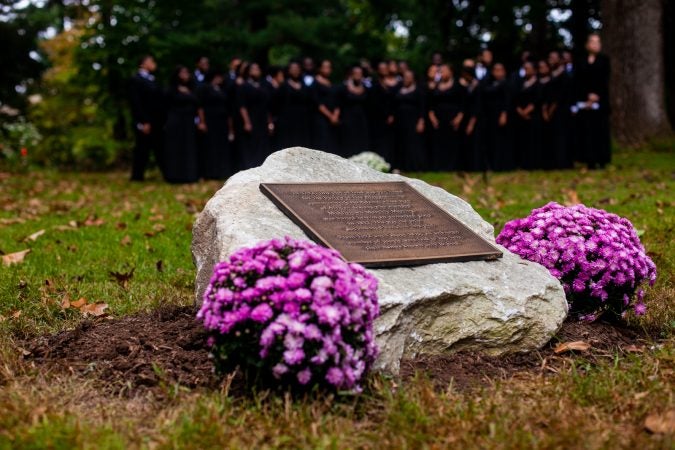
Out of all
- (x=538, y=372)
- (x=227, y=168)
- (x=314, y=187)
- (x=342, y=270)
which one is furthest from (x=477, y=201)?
(x=227, y=168)

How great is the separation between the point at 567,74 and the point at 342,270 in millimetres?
12565

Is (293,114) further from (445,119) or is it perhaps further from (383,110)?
(445,119)

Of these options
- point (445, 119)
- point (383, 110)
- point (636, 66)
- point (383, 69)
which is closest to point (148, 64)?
point (383, 69)

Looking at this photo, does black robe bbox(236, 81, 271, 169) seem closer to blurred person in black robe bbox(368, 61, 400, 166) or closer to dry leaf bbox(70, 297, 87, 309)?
blurred person in black robe bbox(368, 61, 400, 166)

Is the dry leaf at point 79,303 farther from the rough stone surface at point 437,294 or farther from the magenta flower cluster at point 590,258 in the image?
the magenta flower cluster at point 590,258

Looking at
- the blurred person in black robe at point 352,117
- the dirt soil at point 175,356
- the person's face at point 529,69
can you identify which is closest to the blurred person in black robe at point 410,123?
the blurred person in black robe at point 352,117

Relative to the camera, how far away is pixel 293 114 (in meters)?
14.3

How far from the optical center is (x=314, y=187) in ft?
13.9

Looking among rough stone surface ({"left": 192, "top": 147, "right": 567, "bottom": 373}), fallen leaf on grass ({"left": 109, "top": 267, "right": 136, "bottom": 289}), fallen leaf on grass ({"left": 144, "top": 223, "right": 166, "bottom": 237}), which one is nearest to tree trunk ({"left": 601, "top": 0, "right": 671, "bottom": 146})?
fallen leaf on grass ({"left": 144, "top": 223, "right": 166, "bottom": 237})

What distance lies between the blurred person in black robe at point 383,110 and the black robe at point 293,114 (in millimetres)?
1566

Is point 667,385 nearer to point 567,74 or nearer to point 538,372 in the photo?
point 538,372

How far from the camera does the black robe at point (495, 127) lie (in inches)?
579

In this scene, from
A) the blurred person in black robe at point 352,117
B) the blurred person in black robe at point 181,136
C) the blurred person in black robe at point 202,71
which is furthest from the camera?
the blurred person in black robe at point 352,117

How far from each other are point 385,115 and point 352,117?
36.8 inches
